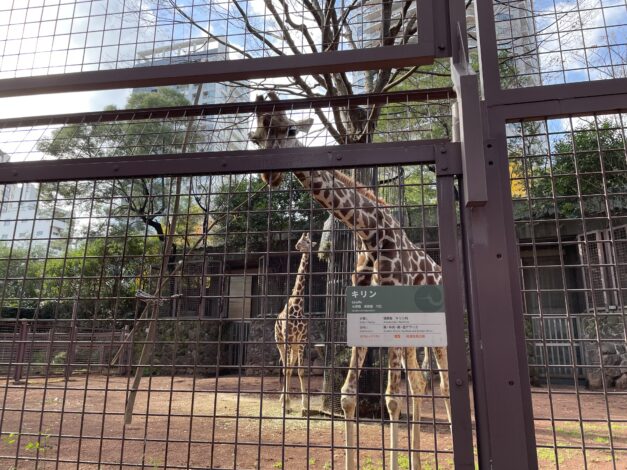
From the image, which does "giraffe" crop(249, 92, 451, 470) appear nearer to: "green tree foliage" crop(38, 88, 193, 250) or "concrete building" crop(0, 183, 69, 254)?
"green tree foliage" crop(38, 88, 193, 250)

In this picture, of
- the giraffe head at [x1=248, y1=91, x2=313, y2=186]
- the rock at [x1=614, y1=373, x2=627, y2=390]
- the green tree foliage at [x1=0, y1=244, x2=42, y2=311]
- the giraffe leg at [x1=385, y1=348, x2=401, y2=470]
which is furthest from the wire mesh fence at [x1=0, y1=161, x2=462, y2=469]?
the rock at [x1=614, y1=373, x2=627, y2=390]

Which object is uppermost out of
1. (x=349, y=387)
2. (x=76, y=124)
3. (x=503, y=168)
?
(x=76, y=124)

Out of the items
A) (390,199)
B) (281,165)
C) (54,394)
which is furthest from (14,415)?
(281,165)

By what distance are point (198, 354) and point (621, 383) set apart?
37.4 feet

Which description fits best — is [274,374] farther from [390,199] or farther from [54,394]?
[390,199]

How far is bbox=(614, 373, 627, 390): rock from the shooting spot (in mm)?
10453

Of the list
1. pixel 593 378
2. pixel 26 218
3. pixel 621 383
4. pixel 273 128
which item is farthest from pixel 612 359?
pixel 26 218

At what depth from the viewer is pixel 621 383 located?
414 inches

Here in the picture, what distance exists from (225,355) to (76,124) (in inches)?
437

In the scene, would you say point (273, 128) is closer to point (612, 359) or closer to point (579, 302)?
point (612, 359)

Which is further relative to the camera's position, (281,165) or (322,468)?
(322,468)

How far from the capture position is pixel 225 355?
43.5ft

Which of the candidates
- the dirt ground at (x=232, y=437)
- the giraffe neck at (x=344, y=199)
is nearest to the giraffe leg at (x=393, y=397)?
the dirt ground at (x=232, y=437)

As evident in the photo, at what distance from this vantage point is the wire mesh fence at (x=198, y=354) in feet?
7.00
